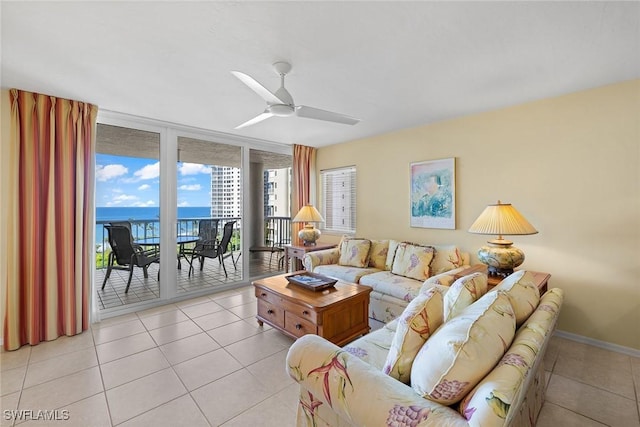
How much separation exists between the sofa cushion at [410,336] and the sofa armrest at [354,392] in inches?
3.1

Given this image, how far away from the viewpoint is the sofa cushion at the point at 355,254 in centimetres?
369

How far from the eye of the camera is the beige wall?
2350mm

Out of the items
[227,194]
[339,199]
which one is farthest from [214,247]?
[339,199]

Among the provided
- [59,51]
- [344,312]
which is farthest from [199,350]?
[59,51]

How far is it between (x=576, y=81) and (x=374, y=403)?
10.0ft

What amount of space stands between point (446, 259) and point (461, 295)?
1.95m

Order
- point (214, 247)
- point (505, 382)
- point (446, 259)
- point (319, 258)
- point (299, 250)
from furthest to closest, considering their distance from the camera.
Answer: point (214, 247) → point (299, 250) → point (319, 258) → point (446, 259) → point (505, 382)

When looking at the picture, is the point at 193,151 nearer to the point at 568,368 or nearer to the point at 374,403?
the point at 374,403

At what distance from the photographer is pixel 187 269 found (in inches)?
177

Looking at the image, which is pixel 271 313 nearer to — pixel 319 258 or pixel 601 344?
pixel 319 258

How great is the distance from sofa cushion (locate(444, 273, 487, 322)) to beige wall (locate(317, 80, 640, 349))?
5.98ft

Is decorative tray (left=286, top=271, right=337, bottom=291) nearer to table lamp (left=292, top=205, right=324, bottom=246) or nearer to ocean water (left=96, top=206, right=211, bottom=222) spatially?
table lamp (left=292, top=205, right=324, bottom=246)

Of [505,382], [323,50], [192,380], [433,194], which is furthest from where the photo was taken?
[433,194]

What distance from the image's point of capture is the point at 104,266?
12.2 feet
